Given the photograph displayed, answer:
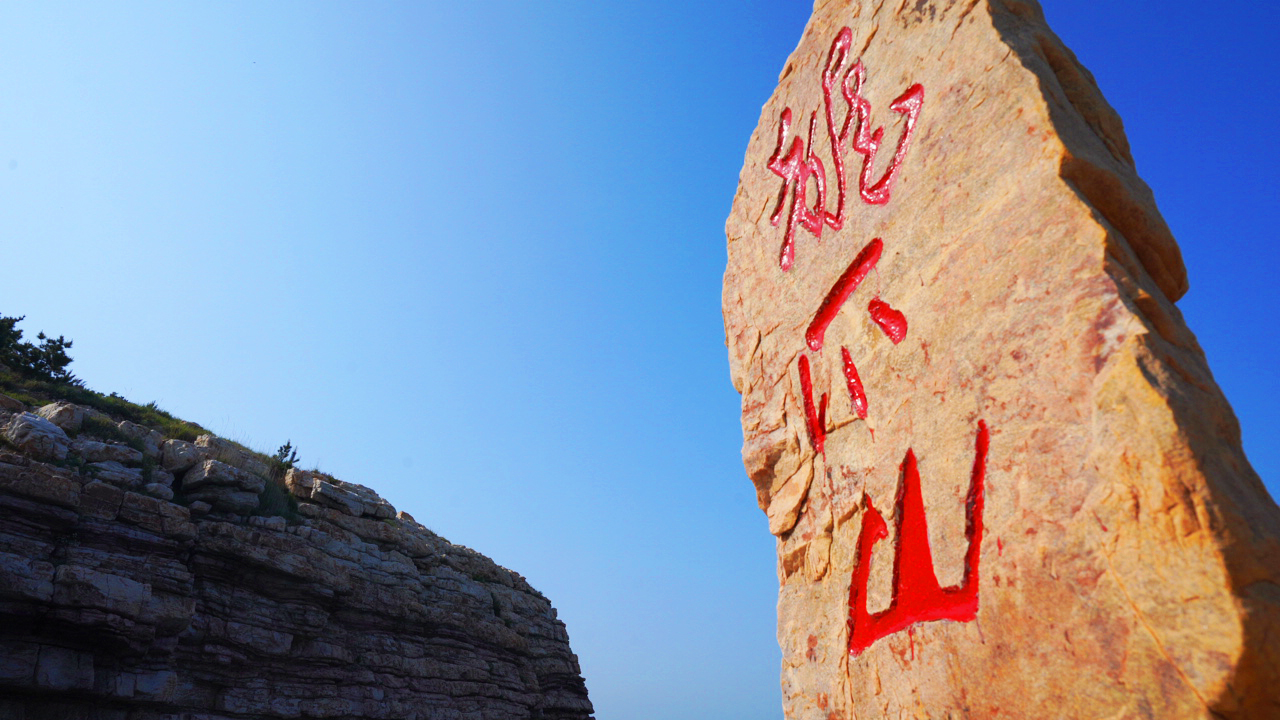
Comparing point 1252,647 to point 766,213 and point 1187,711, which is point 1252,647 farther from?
point 766,213

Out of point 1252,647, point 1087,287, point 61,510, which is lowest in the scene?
point 1252,647

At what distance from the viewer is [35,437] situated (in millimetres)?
7578

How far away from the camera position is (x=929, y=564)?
2818 millimetres

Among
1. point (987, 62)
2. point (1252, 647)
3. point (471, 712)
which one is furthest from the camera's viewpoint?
point (471, 712)

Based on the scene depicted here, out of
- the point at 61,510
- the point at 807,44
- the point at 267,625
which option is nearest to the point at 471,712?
the point at 267,625

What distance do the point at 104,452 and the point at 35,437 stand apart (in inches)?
28.0

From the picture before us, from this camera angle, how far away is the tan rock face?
198 cm

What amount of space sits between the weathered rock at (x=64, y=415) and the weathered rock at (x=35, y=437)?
0.42 meters

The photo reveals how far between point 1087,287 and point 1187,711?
1.26 m

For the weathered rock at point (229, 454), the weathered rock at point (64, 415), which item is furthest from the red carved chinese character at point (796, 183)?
the weathered rock at point (64, 415)

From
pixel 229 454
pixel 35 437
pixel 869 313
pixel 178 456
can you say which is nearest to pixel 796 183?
pixel 869 313

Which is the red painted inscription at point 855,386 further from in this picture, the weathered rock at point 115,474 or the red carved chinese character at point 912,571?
the weathered rock at point 115,474

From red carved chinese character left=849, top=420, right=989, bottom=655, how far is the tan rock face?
0.04 feet

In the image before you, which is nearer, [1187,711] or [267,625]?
[1187,711]
